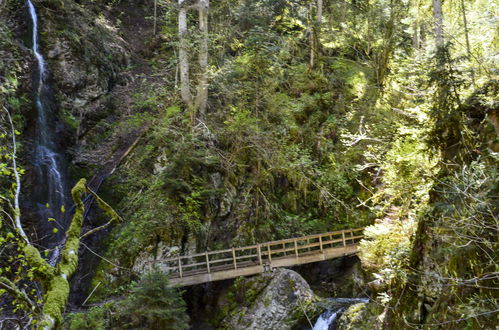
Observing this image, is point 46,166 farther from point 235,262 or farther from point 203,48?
point 235,262

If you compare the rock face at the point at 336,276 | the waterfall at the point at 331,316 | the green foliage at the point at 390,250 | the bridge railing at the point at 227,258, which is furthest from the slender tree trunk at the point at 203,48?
the waterfall at the point at 331,316

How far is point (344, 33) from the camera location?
61.1ft

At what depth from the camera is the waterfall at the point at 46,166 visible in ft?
41.6

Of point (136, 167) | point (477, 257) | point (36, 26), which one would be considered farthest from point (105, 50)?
point (477, 257)

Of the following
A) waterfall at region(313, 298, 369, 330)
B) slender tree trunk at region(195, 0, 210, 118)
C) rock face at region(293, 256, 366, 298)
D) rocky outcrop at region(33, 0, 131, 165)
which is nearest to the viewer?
waterfall at region(313, 298, 369, 330)

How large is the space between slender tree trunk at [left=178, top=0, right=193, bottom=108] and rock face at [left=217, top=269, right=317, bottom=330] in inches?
277

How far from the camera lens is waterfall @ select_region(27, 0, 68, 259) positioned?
12667 millimetres

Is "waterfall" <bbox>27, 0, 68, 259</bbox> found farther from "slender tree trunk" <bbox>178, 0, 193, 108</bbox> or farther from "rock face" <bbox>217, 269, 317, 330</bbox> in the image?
"rock face" <bbox>217, 269, 317, 330</bbox>

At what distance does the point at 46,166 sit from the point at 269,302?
9.42 meters

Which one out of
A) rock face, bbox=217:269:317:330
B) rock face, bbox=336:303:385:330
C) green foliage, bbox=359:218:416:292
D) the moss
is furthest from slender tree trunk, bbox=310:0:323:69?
the moss

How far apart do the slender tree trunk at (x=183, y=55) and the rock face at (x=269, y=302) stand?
7.02 meters

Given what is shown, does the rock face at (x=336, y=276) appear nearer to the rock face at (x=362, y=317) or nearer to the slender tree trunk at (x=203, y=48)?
the rock face at (x=362, y=317)

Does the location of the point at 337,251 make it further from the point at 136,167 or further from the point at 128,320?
the point at 136,167

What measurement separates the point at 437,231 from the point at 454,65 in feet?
9.90
